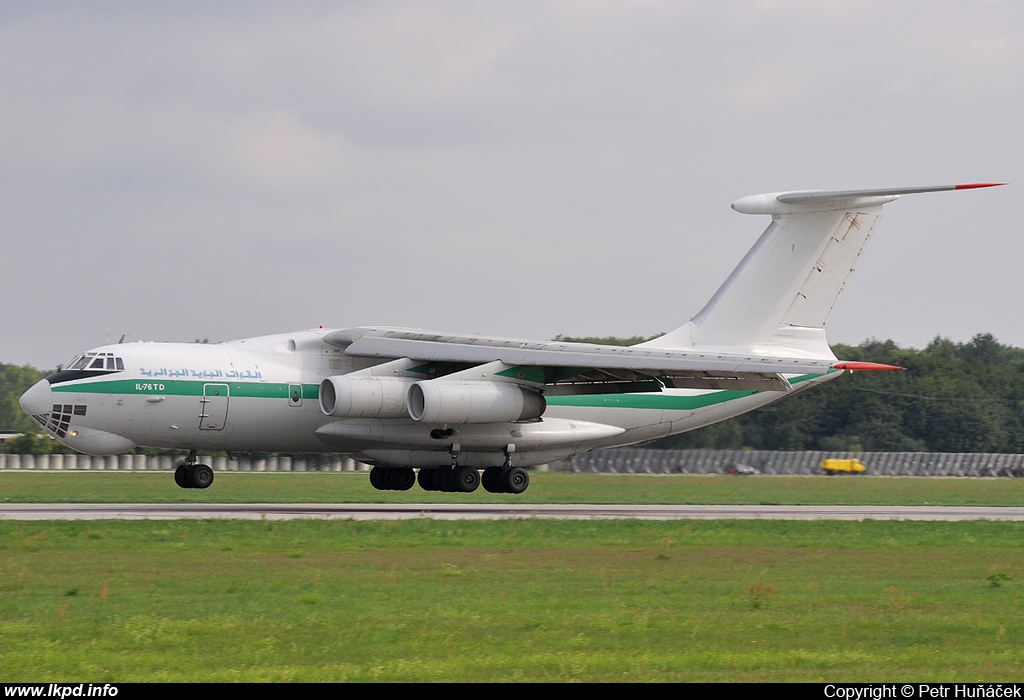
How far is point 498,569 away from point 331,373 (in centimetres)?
1140

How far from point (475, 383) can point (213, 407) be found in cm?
485

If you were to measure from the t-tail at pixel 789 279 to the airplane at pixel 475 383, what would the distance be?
0.03 metres

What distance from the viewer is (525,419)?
24.2 metres

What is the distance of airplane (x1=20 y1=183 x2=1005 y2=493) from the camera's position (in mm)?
22641

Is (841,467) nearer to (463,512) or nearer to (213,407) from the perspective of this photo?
(463,512)

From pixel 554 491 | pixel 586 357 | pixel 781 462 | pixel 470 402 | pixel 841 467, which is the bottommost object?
pixel 554 491

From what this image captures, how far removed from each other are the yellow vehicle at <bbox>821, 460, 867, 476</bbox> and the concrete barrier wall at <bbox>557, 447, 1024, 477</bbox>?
192 mm

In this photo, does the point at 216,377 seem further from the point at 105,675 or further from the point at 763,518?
the point at 105,675

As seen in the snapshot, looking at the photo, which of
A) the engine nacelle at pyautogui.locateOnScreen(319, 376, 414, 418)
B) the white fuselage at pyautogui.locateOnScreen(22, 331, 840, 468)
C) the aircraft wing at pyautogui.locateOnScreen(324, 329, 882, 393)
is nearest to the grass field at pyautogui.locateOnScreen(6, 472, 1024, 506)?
the white fuselage at pyautogui.locateOnScreen(22, 331, 840, 468)

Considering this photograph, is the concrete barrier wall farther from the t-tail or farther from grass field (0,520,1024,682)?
grass field (0,520,1024,682)

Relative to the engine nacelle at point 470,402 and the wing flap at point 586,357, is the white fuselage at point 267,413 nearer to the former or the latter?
the engine nacelle at point 470,402

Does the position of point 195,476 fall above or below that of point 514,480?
above

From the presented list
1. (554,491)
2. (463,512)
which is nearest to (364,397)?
(463,512)

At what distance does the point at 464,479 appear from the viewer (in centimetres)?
2458
